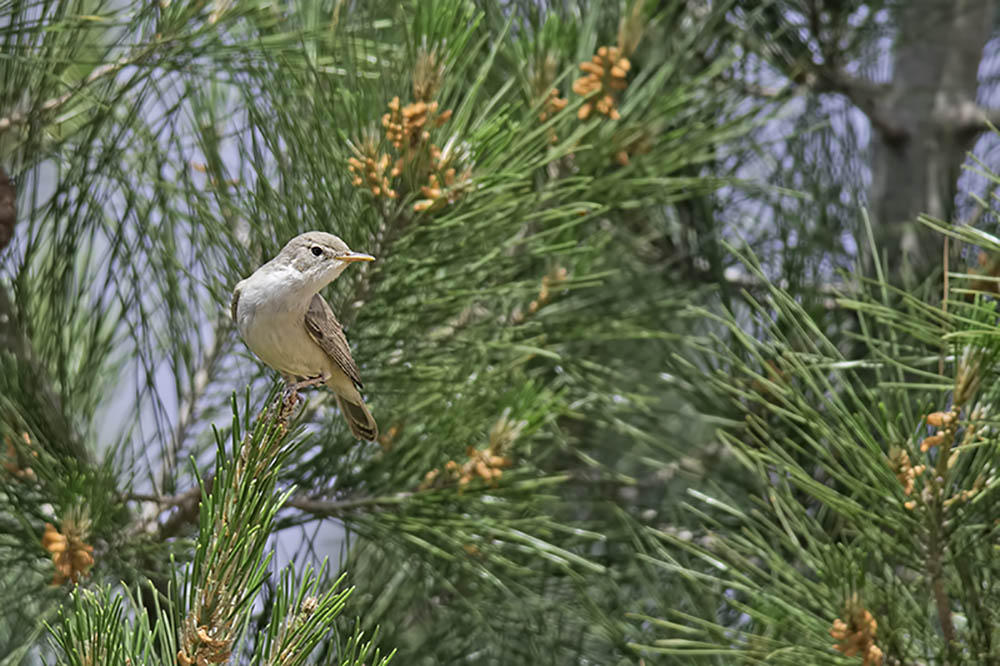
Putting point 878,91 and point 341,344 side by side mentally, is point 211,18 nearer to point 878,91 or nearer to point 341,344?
→ point 341,344

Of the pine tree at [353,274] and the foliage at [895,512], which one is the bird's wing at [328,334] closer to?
the pine tree at [353,274]

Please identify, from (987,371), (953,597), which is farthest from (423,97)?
(953,597)

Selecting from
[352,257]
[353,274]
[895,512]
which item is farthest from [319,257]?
[895,512]

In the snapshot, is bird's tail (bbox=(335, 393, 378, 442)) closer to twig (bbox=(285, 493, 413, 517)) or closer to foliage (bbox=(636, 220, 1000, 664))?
twig (bbox=(285, 493, 413, 517))

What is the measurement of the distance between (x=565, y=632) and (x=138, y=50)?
107cm

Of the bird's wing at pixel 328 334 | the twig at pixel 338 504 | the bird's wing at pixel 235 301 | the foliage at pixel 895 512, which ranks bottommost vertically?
the foliage at pixel 895 512

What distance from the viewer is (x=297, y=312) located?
1.13 metres

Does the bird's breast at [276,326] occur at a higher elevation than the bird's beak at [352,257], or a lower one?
lower

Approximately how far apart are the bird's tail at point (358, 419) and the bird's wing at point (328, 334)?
137 millimetres

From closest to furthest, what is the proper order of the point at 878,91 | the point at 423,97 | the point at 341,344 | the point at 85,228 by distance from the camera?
the point at 341,344 < the point at 423,97 < the point at 85,228 < the point at 878,91

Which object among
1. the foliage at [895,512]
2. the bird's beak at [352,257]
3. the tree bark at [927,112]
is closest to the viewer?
the bird's beak at [352,257]

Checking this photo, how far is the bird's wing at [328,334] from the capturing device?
1158 millimetres

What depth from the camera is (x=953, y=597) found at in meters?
1.51

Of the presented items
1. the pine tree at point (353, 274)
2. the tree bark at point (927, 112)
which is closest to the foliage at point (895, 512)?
the pine tree at point (353, 274)
